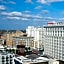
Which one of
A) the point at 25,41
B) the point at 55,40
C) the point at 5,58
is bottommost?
the point at 5,58

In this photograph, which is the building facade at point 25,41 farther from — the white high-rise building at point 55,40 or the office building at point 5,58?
the office building at point 5,58

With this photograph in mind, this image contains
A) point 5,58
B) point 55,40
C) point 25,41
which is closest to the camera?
point 5,58

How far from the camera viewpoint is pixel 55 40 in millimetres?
43719

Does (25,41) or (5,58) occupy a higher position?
(25,41)

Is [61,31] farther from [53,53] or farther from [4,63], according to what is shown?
[4,63]

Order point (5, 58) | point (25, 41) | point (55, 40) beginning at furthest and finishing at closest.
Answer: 1. point (25, 41)
2. point (55, 40)
3. point (5, 58)

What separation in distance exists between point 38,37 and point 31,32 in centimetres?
890

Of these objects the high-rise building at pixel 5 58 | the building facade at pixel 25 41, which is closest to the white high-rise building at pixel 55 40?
the high-rise building at pixel 5 58

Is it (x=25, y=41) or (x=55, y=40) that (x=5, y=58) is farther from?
(x=25, y=41)

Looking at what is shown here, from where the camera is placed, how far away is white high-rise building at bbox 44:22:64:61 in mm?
42188

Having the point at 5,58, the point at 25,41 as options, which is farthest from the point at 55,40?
the point at 25,41

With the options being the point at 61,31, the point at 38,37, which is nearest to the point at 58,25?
the point at 61,31

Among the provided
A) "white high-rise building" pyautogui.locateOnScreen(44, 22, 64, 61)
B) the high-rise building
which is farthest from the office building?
"white high-rise building" pyautogui.locateOnScreen(44, 22, 64, 61)

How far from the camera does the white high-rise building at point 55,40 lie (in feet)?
138
